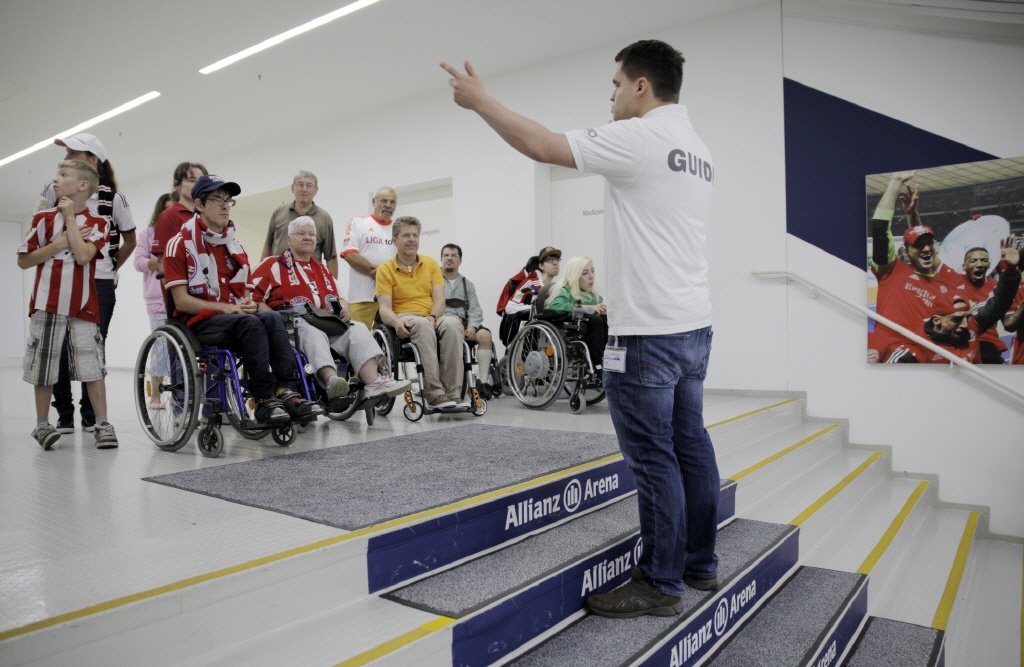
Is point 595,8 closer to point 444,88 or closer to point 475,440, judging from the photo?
point 444,88

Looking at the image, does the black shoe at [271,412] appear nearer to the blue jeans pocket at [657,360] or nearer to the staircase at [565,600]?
the staircase at [565,600]

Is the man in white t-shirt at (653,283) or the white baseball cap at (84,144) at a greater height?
the white baseball cap at (84,144)

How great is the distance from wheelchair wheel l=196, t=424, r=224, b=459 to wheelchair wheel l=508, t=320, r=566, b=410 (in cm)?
209

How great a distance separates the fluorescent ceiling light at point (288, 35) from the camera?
4.86m

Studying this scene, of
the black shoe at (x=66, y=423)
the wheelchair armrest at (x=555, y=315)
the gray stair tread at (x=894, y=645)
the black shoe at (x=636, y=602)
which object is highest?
the wheelchair armrest at (x=555, y=315)

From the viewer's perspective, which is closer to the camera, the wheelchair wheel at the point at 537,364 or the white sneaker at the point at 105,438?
the white sneaker at the point at 105,438

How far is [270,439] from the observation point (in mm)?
3236

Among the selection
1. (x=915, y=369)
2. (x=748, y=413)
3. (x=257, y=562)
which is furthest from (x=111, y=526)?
(x=915, y=369)

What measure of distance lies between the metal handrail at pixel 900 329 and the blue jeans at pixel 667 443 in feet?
11.2

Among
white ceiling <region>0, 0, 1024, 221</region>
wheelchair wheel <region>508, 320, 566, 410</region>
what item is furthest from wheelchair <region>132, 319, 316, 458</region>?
white ceiling <region>0, 0, 1024, 221</region>

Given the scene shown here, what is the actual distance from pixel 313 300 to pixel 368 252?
1.17m

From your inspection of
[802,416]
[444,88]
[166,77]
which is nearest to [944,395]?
[802,416]

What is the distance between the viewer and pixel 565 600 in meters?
1.74

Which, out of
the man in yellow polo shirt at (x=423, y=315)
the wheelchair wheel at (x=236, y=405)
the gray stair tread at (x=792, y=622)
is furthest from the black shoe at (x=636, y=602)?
the man in yellow polo shirt at (x=423, y=315)
